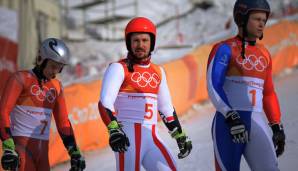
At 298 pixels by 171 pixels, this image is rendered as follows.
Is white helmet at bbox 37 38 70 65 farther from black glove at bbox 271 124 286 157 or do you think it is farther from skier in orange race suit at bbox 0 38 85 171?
black glove at bbox 271 124 286 157

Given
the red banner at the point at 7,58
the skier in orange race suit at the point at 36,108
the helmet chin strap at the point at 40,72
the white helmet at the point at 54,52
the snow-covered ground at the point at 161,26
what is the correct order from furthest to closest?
the snow-covered ground at the point at 161,26
the red banner at the point at 7,58
the helmet chin strap at the point at 40,72
the white helmet at the point at 54,52
the skier in orange race suit at the point at 36,108

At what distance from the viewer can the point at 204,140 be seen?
10812 millimetres

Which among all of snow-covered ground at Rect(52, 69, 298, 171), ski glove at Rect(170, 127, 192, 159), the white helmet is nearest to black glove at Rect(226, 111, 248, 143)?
ski glove at Rect(170, 127, 192, 159)

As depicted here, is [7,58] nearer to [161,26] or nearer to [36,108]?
[36,108]

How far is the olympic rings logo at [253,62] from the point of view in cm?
559

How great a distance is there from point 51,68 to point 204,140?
17.3ft

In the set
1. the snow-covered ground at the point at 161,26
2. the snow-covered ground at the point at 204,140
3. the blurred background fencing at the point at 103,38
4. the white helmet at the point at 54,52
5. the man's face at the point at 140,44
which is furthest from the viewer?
the snow-covered ground at the point at 161,26

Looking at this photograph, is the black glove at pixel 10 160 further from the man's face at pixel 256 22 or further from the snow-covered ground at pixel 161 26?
the snow-covered ground at pixel 161 26

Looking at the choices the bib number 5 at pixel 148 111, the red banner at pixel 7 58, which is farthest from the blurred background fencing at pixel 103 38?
the bib number 5 at pixel 148 111

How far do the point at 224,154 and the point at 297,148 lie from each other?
11.6 ft

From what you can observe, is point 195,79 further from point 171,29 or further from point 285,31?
point 171,29

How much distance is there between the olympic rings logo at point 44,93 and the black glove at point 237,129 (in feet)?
7.29

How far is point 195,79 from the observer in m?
15.2

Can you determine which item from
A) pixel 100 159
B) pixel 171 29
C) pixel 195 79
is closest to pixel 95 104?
pixel 100 159
